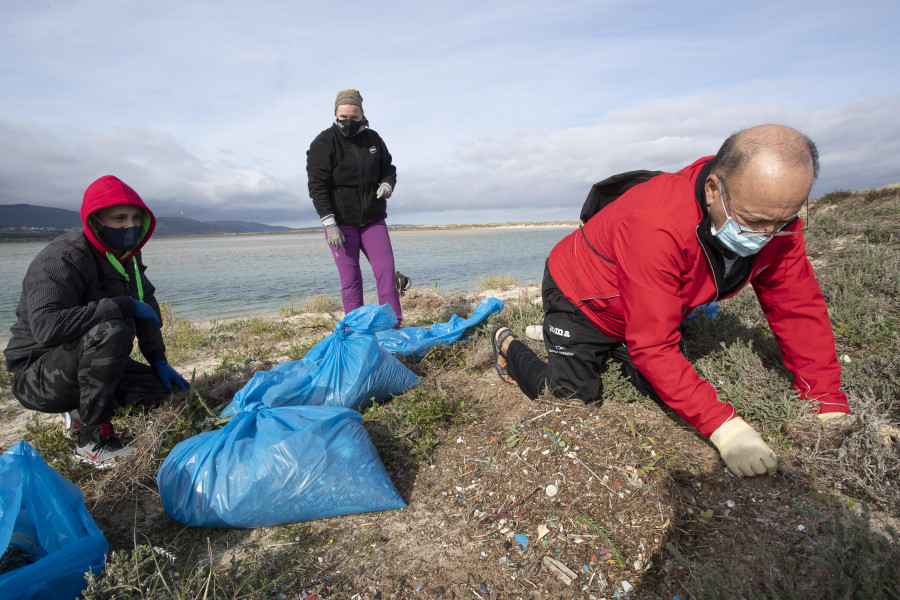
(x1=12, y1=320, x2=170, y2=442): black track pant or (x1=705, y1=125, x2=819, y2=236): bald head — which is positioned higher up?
(x1=705, y1=125, x2=819, y2=236): bald head

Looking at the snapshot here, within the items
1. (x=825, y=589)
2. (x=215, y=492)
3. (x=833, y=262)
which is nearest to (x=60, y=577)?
(x=215, y=492)

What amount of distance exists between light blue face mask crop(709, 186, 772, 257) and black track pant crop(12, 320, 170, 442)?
10.2 feet

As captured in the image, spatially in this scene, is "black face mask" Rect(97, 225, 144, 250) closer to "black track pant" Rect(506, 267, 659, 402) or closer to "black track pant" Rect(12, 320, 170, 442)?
"black track pant" Rect(12, 320, 170, 442)

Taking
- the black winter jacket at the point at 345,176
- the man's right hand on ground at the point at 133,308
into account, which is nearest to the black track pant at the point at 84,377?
the man's right hand on ground at the point at 133,308

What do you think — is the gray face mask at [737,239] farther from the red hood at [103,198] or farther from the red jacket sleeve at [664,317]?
the red hood at [103,198]

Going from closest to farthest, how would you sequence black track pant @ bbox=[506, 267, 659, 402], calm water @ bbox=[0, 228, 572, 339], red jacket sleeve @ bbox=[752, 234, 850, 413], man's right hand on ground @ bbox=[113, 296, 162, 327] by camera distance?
red jacket sleeve @ bbox=[752, 234, 850, 413] < black track pant @ bbox=[506, 267, 659, 402] < man's right hand on ground @ bbox=[113, 296, 162, 327] < calm water @ bbox=[0, 228, 572, 339]

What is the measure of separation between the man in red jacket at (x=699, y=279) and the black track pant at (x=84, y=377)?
2.39 m

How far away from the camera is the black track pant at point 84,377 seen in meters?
2.60

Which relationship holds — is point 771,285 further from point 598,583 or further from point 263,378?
point 263,378

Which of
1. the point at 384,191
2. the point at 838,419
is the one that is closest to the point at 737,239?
the point at 838,419

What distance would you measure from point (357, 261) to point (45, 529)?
336 centimetres

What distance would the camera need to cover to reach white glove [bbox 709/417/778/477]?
193cm

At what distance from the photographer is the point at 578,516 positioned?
1884 mm

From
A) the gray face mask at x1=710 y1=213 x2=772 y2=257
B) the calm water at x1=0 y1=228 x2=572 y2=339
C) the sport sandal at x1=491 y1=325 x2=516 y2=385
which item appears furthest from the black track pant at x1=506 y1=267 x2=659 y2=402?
the calm water at x1=0 y1=228 x2=572 y2=339
